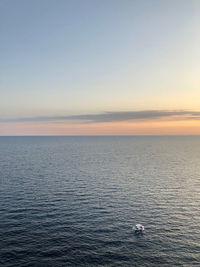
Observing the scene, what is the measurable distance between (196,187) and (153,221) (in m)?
43.1

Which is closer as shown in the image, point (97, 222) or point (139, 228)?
point (139, 228)

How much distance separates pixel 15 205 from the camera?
2648 inches

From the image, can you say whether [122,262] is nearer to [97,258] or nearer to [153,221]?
[97,258]

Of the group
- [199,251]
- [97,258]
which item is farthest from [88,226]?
[199,251]

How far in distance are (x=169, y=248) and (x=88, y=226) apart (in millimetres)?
20025

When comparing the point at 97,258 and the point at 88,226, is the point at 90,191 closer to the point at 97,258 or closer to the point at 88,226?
the point at 88,226

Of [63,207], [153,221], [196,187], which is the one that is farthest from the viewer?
[196,187]

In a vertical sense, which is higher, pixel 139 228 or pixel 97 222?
pixel 139 228

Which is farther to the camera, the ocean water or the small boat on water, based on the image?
the small boat on water

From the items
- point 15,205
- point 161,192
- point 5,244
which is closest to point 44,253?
point 5,244

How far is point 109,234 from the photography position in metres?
51.1

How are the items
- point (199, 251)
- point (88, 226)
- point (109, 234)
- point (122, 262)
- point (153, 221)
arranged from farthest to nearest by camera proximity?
point (153, 221), point (88, 226), point (109, 234), point (199, 251), point (122, 262)

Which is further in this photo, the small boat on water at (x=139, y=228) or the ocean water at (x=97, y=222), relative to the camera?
the small boat on water at (x=139, y=228)

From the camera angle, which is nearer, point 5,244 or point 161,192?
point 5,244
